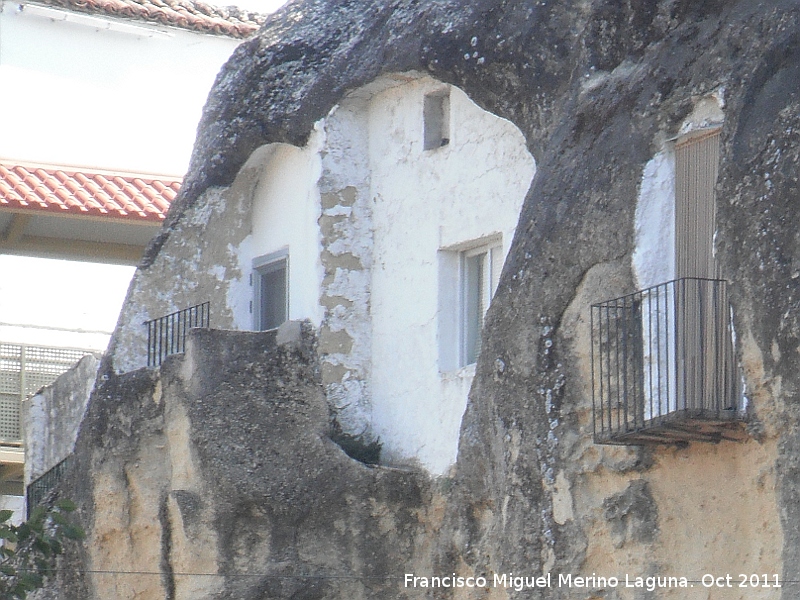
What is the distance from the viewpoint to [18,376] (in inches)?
832

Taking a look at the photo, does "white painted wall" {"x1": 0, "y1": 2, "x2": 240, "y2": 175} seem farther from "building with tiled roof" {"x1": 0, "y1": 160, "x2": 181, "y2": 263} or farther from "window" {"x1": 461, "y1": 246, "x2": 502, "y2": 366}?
"window" {"x1": 461, "y1": 246, "x2": 502, "y2": 366}

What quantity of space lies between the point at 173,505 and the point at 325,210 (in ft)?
8.87

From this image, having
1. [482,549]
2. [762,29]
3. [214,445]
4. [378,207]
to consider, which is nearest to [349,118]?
[378,207]

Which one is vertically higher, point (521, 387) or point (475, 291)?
point (475, 291)

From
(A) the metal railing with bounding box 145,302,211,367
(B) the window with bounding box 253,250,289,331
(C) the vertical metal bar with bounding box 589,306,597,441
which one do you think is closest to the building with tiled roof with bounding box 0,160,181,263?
(A) the metal railing with bounding box 145,302,211,367

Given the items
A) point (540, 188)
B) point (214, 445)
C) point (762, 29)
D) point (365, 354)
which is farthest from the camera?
point (365, 354)

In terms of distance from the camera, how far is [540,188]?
11.5m

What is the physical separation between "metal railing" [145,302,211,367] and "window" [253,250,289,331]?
47 centimetres

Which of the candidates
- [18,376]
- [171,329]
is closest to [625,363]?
[171,329]

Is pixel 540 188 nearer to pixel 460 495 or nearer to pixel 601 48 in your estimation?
pixel 601 48

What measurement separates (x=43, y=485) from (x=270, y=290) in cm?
352

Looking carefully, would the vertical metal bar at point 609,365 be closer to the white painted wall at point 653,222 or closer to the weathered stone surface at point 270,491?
the white painted wall at point 653,222

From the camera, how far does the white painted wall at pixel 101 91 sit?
21.5 metres

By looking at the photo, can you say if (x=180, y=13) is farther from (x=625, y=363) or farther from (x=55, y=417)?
(x=625, y=363)
